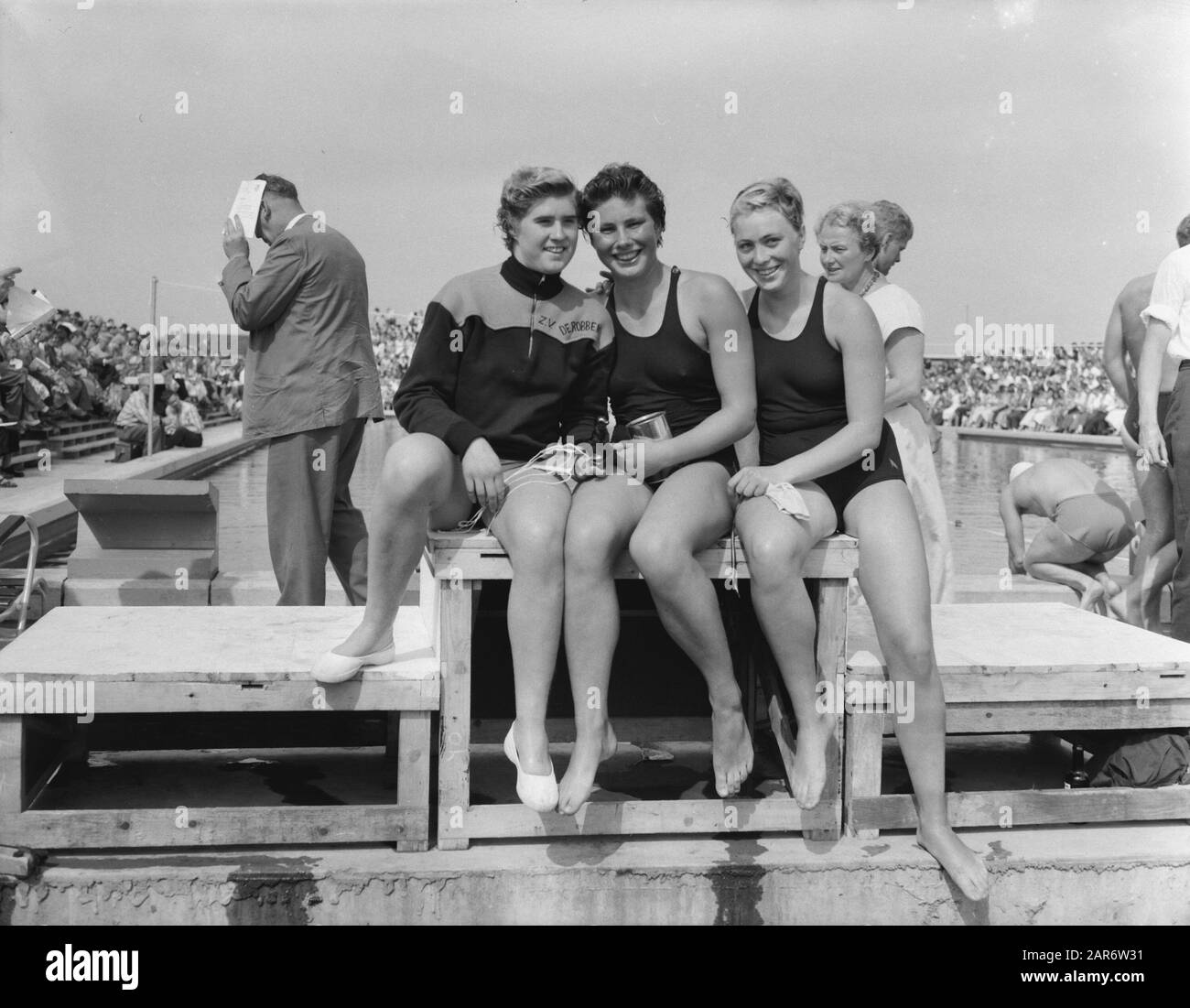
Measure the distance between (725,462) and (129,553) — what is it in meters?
3.78

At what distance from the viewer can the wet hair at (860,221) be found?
183 inches

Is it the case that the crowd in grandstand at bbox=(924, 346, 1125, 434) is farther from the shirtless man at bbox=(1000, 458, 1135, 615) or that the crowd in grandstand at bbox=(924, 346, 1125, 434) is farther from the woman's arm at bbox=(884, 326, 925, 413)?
the woman's arm at bbox=(884, 326, 925, 413)

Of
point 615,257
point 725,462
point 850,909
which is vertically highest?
point 615,257

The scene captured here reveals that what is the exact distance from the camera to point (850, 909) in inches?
130

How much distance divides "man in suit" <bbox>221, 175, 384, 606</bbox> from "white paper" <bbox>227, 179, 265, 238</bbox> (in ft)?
0.06

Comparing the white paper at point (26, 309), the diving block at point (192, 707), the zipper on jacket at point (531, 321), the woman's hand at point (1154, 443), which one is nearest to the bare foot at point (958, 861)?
the diving block at point (192, 707)

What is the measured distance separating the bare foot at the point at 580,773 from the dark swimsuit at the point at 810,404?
0.91 m

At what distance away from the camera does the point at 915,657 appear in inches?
129

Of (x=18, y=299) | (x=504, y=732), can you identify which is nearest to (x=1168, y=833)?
(x=504, y=732)

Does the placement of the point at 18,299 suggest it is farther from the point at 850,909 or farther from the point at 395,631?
the point at 850,909

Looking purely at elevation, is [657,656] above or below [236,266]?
below

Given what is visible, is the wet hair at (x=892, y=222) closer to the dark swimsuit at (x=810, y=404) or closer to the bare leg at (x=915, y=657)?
the dark swimsuit at (x=810, y=404)

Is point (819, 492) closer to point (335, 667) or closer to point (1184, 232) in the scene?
point (335, 667)

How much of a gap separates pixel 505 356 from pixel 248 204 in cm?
212
